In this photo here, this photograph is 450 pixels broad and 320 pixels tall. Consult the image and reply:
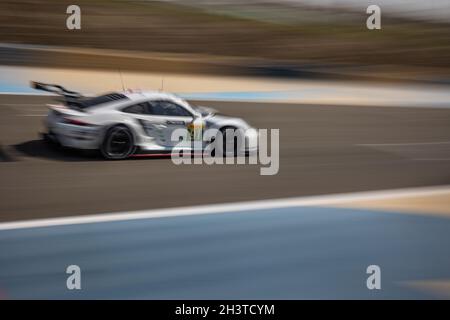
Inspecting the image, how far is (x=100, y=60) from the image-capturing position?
1399 centimetres

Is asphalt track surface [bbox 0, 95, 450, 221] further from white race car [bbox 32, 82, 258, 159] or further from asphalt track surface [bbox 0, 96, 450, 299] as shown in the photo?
white race car [bbox 32, 82, 258, 159]

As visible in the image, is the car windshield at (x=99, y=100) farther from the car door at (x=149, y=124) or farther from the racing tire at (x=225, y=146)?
the racing tire at (x=225, y=146)

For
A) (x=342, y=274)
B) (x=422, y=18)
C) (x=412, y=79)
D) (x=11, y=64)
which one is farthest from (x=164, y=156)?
(x=422, y=18)

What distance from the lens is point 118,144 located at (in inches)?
330

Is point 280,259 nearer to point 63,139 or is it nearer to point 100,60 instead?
point 63,139

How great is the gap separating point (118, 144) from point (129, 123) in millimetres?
304

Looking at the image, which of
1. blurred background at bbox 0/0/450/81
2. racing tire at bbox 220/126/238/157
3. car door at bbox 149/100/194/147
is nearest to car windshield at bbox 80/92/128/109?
car door at bbox 149/100/194/147

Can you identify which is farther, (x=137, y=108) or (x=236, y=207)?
(x=137, y=108)

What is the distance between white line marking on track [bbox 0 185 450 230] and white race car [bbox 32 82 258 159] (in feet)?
5.06

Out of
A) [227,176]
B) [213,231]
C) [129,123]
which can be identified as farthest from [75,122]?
[213,231]

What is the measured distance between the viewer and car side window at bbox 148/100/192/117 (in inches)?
340

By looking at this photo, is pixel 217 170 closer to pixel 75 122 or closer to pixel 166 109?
pixel 166 109

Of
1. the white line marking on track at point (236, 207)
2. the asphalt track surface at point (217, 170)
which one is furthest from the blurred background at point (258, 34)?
the white line marking on track at point (236, 207)
